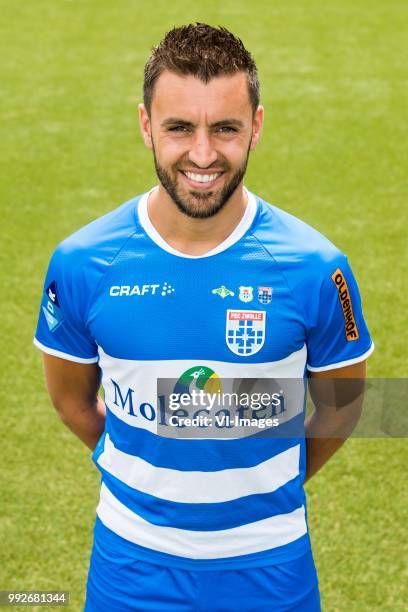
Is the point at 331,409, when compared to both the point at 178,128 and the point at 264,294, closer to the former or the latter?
the point at 264,294

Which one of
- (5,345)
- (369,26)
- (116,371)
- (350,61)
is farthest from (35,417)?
(369,26)

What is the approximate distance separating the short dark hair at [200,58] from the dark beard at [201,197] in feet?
0.61

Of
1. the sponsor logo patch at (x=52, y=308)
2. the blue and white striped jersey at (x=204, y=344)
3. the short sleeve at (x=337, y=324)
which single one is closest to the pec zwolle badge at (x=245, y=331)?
the blue and white striped jersey at (x=204, y=344)

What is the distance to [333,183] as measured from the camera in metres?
8.01

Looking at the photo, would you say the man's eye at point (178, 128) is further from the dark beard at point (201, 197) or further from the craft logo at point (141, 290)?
the craft logo at point (141, 290)

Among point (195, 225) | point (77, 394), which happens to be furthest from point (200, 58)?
point (77, 394)

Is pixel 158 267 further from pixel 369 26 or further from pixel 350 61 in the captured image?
pixel 369 26

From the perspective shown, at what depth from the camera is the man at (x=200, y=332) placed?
2348mm

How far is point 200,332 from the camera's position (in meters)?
2.39

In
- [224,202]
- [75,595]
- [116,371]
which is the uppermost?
[224,202]

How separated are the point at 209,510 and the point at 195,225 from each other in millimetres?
754

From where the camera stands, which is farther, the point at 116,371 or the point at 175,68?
the point at 116,371

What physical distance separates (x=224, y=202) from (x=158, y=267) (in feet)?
0.81

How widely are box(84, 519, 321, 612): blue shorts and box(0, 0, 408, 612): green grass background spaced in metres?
1.60
